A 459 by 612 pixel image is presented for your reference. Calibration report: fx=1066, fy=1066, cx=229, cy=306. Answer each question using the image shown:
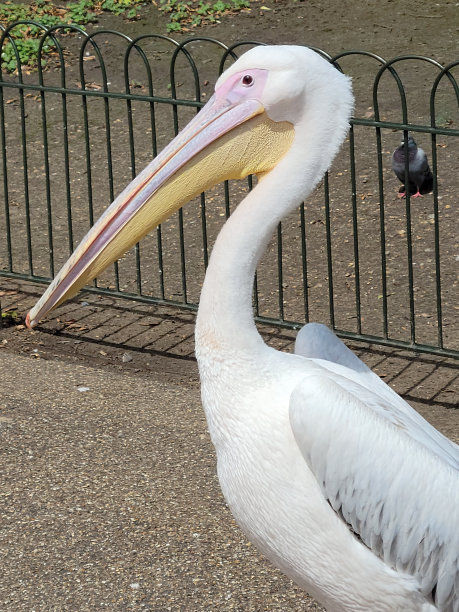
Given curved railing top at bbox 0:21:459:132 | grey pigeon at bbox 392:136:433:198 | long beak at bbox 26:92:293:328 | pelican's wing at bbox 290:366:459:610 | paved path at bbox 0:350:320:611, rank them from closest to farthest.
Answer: pelican's wing at bbox 290:366:459:610 < long beak at bbox 26:92:293:328 < paved path at bbox 0:350:320:611 < grey pigeon at bbox 392:136:433:198 < curved railing top at bbox 0:21:459:132

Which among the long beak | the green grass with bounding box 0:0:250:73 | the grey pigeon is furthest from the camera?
the green grass with bounding box 0:0:250:73

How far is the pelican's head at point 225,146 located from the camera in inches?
105

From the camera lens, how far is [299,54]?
265cm

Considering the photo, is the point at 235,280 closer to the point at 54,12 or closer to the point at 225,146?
the point at 225,146

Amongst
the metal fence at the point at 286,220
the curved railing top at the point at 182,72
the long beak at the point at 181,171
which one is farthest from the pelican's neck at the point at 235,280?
the curved railing top at the point at 182,72

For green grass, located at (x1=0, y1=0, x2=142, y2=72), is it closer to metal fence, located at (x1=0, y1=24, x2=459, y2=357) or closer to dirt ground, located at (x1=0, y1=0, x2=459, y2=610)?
metal fence, located at (x1=0, y1=24, x2=459, y2=357)

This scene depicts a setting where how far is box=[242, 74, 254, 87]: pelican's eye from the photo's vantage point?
2.71 m

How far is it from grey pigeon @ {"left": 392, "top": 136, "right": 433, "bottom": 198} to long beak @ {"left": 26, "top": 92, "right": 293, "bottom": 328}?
4225 millimetres

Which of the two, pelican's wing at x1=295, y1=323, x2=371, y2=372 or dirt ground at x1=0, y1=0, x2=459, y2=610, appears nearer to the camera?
pelican's wing at x1=295, y1=323, x2=371, y2=372

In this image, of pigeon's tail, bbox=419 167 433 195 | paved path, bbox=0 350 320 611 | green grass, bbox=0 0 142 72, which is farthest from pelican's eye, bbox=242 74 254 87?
green grass, bbox=0 0 142 72

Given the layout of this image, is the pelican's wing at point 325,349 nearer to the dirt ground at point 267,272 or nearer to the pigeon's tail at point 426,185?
the dirt ground at point 267,272

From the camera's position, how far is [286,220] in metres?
7.00

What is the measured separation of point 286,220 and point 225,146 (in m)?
4.25

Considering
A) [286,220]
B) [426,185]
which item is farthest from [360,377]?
[426,185]
